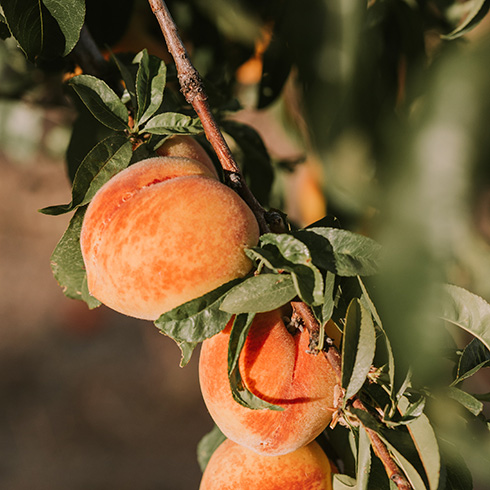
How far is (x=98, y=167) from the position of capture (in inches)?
19.9

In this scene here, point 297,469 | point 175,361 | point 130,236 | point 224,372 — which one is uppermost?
point 130,236

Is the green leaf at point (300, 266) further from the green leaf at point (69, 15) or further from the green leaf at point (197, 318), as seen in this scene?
the green leaf at point (69, 15)

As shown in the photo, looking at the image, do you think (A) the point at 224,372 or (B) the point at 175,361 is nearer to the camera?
(A) the point at 224,372

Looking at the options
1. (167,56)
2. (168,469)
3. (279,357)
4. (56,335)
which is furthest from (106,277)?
(56,335)

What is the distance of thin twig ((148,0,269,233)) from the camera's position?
49cm

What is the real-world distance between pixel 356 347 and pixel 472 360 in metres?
0.12

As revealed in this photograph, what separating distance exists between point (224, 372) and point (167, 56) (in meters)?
0.50

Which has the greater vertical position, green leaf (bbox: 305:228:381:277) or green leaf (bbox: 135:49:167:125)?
green leaf (bbox: 135:49:167:125)

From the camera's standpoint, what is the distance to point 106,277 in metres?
0.45

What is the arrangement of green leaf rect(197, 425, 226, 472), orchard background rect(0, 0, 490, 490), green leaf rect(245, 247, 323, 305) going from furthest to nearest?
green leaf rect(197, 425, 226, 472), green leaf rect(245, 247, 323, 305), orchard background rect(0, 0, 490, 490)

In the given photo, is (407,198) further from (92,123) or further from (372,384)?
(92,123)

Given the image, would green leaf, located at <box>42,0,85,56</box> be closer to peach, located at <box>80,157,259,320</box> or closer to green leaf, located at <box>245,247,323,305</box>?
peach, located at <box>80,157,259,320</box>

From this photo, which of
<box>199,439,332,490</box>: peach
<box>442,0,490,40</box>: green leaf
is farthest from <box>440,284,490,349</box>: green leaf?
<box>442,0,490,40</box>: green leaf

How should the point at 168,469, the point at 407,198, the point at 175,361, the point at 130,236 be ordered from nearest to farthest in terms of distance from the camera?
the point at 407,198 < the point at 130,236 < the point at 168,469 < the point at 175,361
